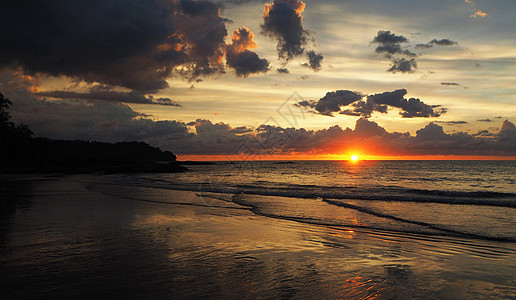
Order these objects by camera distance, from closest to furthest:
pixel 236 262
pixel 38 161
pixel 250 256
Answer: pixel 236 262
pixel 250 256
pixel 38 161

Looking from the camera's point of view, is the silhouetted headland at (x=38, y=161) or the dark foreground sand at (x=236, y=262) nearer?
the dark foreground sand at (x=236, y=262)

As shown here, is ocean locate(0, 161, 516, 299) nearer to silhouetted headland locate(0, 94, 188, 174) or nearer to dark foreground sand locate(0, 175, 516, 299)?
dark foreground sand locate(0, 175, 516, 299)

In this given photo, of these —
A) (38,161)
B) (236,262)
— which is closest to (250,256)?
(236,262)

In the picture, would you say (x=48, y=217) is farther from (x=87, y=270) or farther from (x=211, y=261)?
(x=211, y=261)

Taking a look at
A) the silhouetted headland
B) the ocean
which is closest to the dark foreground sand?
the ocean

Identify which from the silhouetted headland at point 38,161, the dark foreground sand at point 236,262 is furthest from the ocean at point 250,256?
the silhouetted headland at point 38,161

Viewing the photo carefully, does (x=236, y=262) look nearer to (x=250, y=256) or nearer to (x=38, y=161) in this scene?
(x=250, y=256)

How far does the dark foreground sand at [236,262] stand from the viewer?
6551 millimetres

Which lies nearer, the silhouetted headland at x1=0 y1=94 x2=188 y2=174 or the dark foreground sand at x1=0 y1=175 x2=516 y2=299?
the dark foreground sand at x1=0 y1=175 x2=516 y2=299

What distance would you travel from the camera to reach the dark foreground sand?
6551mm

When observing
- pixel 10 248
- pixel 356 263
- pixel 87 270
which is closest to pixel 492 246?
pixel 356 263

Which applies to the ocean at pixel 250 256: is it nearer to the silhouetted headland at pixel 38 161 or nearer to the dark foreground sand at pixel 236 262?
the dark foreground sand at pixel 236 262

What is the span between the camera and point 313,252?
9891mm

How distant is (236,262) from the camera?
8.59 metres
